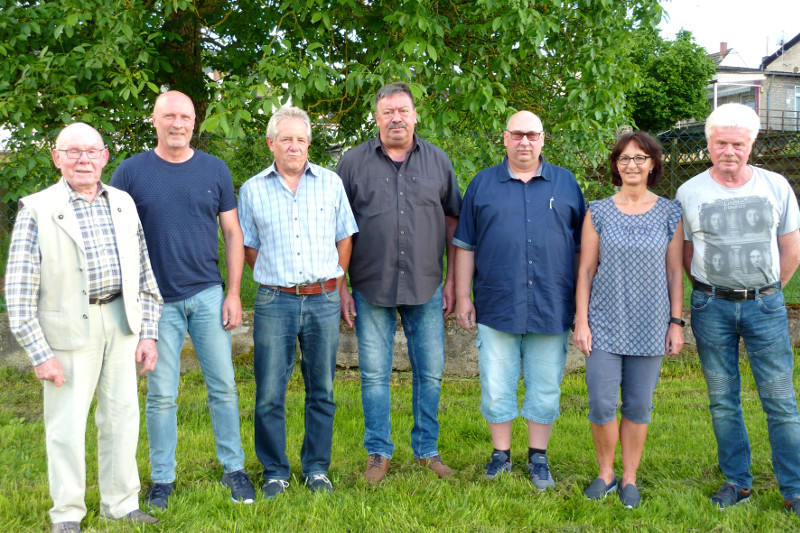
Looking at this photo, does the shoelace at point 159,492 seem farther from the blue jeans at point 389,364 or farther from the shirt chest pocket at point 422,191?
the shirt chest pocket at point 422,191

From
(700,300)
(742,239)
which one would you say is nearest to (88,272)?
(700,300)

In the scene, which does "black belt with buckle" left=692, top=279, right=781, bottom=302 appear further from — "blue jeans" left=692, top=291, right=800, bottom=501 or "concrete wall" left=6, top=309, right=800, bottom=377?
"concrete wall" left=6, top=309, right=800, bottom=377

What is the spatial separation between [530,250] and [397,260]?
2.45 ft

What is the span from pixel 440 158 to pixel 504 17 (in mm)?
1751

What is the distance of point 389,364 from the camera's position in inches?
164

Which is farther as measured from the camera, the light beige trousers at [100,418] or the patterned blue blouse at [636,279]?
the patterned blue blouse at [636,279]

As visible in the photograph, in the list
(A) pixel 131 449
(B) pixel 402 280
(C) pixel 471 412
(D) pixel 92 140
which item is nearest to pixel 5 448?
(A) pixel 131 449

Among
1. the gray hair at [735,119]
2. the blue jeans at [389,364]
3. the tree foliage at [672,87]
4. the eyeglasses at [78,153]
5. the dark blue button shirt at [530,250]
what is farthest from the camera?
the tree foliage at [672,87]

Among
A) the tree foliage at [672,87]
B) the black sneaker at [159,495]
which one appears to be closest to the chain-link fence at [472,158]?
the black sneaker at [159,495]

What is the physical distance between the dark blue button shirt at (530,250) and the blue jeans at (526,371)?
12 cm

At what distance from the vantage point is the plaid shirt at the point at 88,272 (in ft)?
9.95

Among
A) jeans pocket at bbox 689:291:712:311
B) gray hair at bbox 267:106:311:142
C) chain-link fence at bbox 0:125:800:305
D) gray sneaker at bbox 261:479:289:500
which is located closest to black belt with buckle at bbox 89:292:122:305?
gray hair at bbox 267:106:311:142

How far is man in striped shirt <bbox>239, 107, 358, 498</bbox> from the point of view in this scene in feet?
12.1

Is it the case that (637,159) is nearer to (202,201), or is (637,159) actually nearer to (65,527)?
(202,201)
